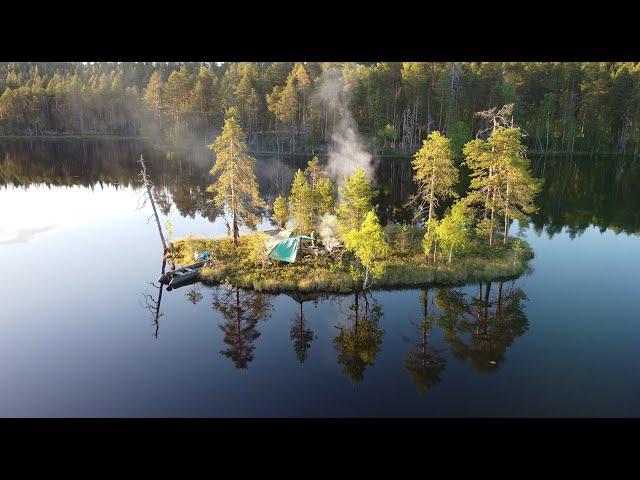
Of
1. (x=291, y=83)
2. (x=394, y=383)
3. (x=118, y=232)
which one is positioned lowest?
(x=394, y=383)

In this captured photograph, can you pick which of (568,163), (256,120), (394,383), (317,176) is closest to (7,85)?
(256,120)

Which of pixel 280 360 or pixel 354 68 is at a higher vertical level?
pixel 354 68

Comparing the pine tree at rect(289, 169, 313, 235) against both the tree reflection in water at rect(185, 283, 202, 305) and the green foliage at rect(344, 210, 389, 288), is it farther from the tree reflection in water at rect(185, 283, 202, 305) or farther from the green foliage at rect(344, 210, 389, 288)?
the tree reflection in water at rect(185, 283, 202, 305)

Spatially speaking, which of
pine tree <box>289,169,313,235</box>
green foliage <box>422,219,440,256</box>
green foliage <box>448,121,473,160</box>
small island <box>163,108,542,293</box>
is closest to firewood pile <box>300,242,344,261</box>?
small island <box>163,108,542,293</box>

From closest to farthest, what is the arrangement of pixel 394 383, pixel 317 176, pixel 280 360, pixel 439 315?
pixel 394 383 < pixel 280 360 < pixel 439 315 < pixel 317 176

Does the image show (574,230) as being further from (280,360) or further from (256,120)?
(256,120)

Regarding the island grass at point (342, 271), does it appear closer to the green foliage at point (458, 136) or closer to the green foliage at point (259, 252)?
the green foliage at point (259, 252)

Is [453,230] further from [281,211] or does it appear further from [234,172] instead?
[234,172]

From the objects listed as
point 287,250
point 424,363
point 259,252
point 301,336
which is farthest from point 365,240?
point 424,363
